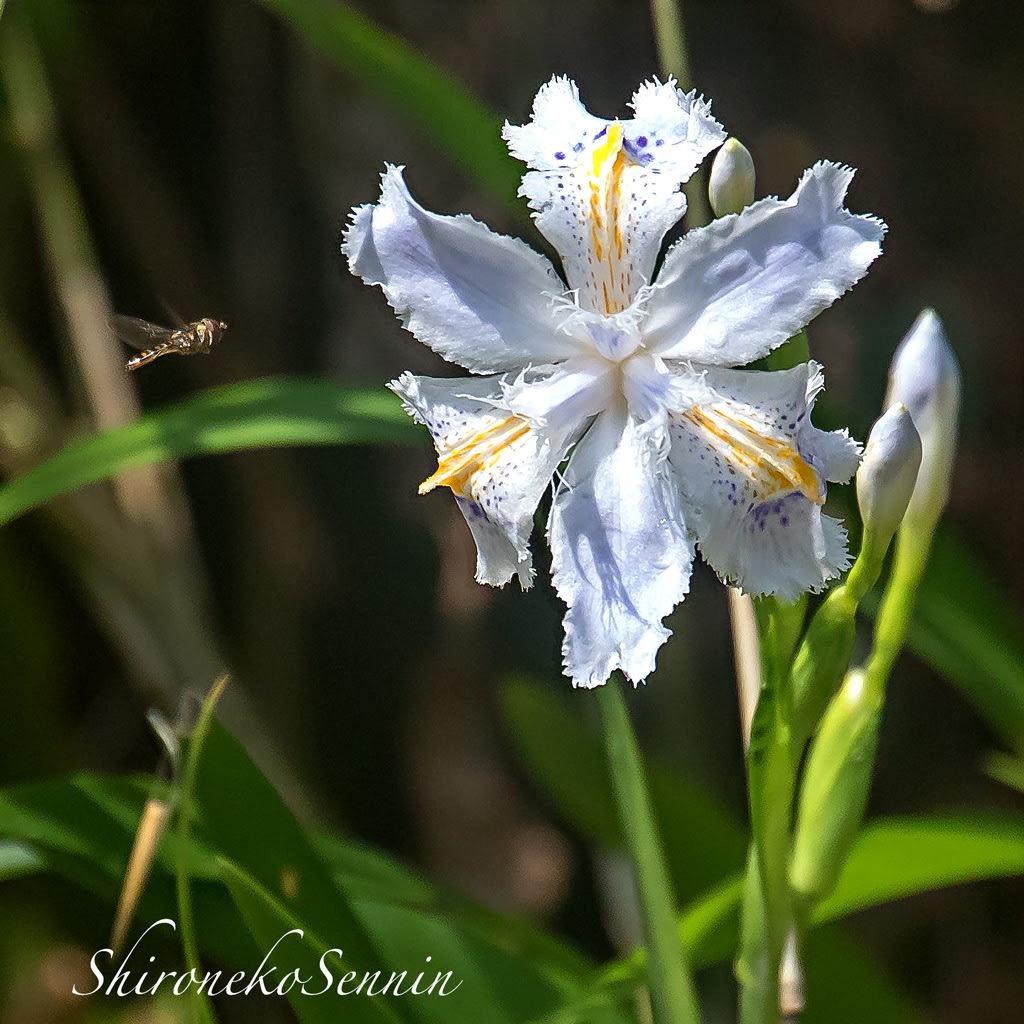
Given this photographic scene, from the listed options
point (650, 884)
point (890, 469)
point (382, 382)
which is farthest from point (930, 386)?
point (382, 382)

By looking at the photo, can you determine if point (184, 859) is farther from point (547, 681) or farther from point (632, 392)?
point (547, 681)

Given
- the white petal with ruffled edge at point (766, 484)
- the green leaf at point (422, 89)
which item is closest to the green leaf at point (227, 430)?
the green leaf at point (422, 89)

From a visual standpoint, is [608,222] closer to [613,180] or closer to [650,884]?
[613,180]

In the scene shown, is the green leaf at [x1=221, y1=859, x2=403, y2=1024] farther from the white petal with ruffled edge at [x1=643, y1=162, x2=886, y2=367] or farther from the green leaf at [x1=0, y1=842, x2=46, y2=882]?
the white petal with ruffled edge at [x1=643, y1=162, x2=886, y2=367]

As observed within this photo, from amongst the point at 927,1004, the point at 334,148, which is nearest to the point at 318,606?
the point at 334,148

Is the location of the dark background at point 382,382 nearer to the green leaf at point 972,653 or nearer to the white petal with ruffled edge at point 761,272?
the green leaf at point 972,653

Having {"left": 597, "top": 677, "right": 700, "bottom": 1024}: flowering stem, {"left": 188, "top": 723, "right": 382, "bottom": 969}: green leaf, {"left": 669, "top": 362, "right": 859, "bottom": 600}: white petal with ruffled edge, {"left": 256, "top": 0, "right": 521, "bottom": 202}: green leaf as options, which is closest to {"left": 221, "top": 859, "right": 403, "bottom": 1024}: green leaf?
{"left": 188, "top": 723, "right": 382, "bottom": 969}: green leaf
